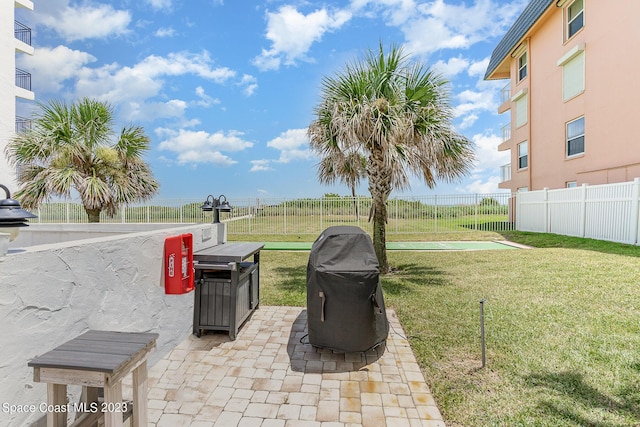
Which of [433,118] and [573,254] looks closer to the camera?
[433,118]

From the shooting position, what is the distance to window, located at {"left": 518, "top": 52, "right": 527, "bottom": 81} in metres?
18.6

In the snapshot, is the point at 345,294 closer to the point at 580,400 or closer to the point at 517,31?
the point at 580,400

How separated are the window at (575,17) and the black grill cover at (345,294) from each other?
1703 cm

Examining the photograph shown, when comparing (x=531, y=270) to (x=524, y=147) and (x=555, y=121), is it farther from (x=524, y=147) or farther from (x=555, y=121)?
(x=524, y=147)

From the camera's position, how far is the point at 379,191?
7.75 metres

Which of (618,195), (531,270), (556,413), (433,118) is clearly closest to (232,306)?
(556,413)

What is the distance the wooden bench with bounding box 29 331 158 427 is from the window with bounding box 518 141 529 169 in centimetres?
2082

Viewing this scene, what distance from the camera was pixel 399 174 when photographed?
291 inches

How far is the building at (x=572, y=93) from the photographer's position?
37.7 ft

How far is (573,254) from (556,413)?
27.8ft

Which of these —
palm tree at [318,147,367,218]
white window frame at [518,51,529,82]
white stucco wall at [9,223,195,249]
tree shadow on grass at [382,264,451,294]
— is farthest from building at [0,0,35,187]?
white window frame at [518,51,529,82]

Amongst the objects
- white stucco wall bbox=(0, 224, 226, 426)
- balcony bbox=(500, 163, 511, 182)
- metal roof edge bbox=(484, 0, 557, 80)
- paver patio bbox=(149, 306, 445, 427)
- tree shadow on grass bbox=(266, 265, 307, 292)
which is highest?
metal roof edge bbox=(484, 0, 557, 80)

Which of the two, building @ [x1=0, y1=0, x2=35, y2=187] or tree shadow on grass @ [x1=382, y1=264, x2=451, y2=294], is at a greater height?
building @ [x1=0, y1=0, x2=35, y2=187]

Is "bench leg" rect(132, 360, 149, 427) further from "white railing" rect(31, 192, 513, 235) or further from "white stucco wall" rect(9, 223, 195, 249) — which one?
"white railing" rect(31, 192, 513, 235)
